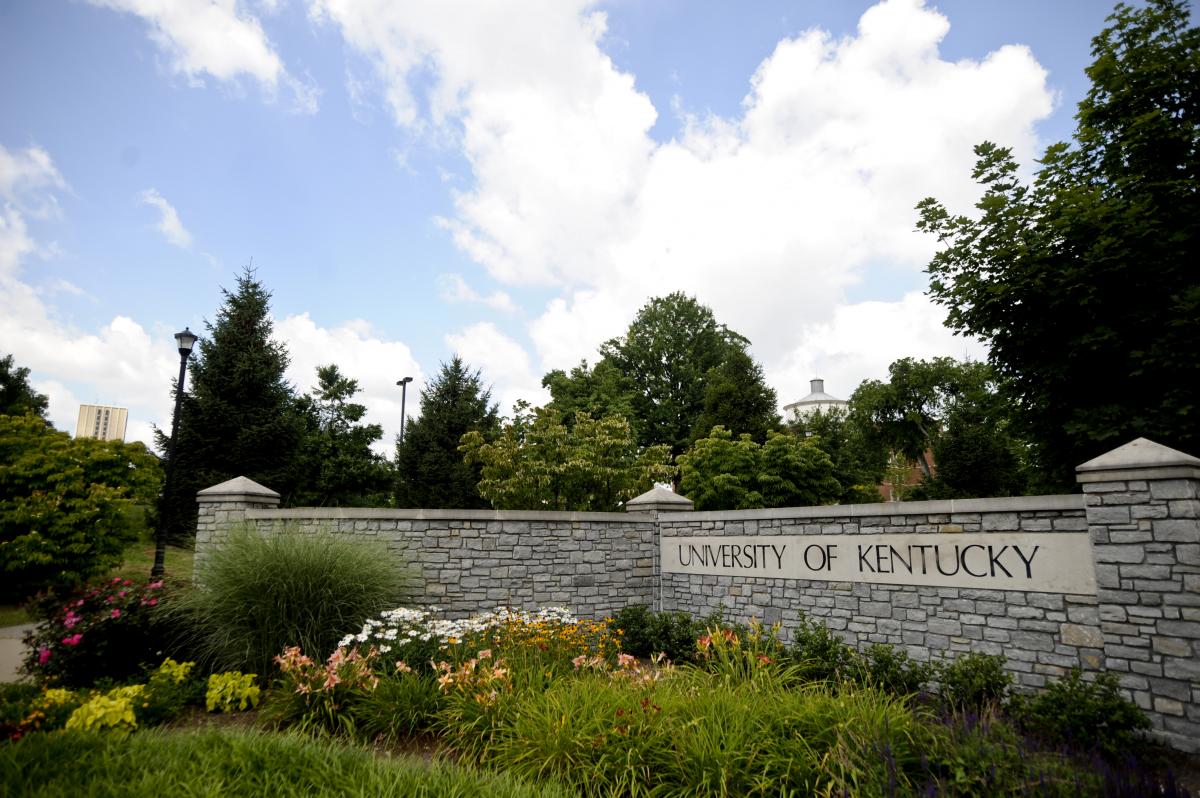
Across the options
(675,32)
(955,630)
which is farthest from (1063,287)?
(675,32)

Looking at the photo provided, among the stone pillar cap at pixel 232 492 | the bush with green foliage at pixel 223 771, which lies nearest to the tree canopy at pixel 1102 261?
the bush with green foliage at pixel 223 771

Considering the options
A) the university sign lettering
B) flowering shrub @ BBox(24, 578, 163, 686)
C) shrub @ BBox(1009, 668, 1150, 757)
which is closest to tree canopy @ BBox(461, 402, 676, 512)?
the university sign lettering

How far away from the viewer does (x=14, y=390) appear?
21297 mm

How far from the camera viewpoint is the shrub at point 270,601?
5855mm

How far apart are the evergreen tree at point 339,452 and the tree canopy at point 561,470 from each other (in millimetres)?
7327

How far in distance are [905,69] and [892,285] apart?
12.0 feet

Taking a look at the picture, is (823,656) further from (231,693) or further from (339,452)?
(339,452)

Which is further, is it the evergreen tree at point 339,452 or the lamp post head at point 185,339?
the evergreen tree at point 339,452

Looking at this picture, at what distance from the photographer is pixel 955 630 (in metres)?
5.59

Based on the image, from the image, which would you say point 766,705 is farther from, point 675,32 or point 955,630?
point 675,32

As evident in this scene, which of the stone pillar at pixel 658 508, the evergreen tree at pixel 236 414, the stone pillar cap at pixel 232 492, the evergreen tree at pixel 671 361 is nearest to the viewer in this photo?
the stone pillar cap at pixel 232 492

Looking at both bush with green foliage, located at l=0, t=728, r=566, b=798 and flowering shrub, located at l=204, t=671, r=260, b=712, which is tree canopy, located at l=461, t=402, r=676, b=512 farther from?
bush with green foliage, located at l=0, t=728, r=566, b=798

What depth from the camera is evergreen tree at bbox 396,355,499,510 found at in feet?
61.0

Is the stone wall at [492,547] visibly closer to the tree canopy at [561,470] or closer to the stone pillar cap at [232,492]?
the stone pillar cap at [232,492]
